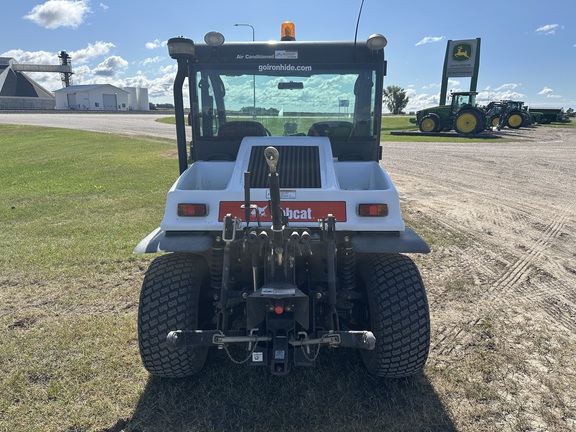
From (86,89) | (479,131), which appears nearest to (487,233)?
(479,131)

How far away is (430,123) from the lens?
25250 mm

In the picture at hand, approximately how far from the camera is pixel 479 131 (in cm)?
2345

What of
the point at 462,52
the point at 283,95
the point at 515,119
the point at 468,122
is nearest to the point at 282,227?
the point at 283,95

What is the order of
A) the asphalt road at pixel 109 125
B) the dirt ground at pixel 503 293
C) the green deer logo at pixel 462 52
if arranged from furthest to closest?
the green deer logo at pixel 462 52
the asphalt road at pixel 109 125
the dirt ground at pixel 503 293

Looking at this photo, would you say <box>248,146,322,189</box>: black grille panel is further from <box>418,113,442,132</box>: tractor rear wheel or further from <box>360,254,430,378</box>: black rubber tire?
<box>418,113,442,132</box>: tractor rear wheel

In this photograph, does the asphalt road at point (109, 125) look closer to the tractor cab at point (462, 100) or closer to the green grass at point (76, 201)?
the green grass at point (76, 201)

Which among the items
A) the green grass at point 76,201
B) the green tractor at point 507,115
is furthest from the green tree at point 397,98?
the green grass at point 76,201

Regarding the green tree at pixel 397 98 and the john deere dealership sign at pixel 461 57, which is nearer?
the john deere dealership sign at pixel 461 57

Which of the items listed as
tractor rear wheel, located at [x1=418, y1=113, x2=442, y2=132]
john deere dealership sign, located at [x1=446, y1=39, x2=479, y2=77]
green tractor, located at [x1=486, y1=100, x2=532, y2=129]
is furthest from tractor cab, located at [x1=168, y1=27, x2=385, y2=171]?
green tractor, located at [x1=486, y1=100, x2=532, y2=129]

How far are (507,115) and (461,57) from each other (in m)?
5.16

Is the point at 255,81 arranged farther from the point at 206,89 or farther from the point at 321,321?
→ the point at 321,321

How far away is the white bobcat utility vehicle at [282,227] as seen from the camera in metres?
2.62

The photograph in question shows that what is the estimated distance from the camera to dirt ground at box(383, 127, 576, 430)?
9.84 ft

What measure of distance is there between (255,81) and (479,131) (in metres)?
22.3
